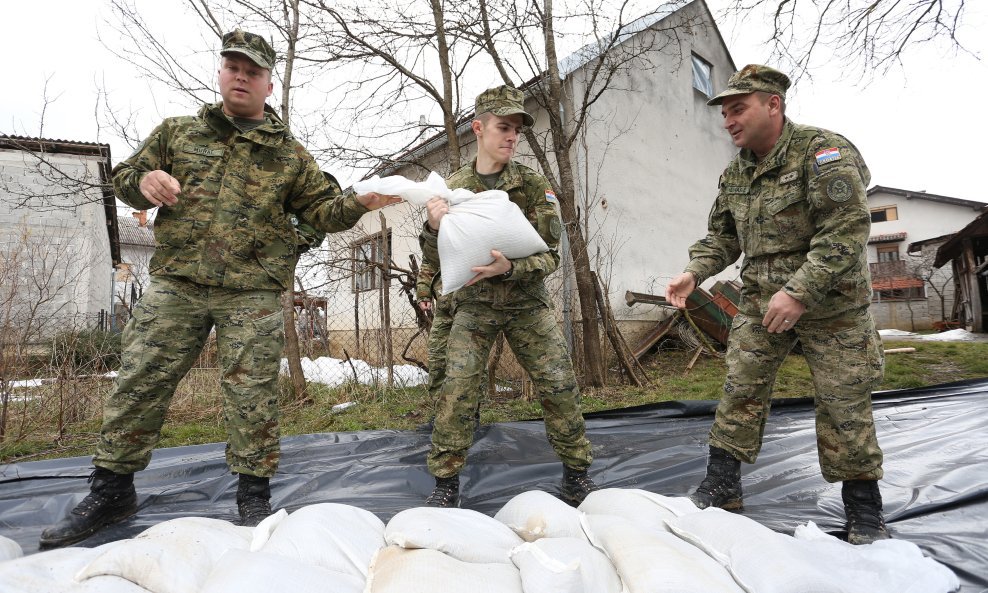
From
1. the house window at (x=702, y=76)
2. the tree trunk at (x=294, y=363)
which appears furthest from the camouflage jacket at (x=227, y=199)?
the house window at (x=702, y=76)

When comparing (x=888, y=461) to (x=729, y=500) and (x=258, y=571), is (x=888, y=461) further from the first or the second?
(x=258, y=571)

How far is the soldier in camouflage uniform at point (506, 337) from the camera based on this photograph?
2.18 m

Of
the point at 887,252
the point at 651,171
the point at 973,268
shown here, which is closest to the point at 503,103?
the point at 651,171

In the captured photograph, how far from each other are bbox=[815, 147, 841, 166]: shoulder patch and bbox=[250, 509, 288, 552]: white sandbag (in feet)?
7.00

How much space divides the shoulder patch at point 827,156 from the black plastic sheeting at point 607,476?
1302 mm

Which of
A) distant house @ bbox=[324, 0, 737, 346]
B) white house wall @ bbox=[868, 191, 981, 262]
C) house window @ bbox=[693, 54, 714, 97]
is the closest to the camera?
distant house @ bbox=[324, 0, 737, 346]

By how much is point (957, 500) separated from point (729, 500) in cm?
78

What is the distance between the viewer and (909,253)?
2070cm

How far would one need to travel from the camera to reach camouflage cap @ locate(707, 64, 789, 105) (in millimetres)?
2064

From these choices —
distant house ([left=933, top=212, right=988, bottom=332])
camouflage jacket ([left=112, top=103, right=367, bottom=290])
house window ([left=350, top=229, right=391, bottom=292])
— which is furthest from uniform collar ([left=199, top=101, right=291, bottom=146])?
distant house ([left=933, top=212, right=988, bottom=332])

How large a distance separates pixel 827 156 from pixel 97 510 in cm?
300

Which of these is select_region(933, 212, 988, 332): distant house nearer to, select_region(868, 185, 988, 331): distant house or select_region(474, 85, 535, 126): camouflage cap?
select_region(868, 185, 988, 331): distant house

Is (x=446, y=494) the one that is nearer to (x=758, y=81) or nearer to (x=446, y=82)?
(x=758, y=81)

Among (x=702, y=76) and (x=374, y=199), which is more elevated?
(x=702, y=76)
